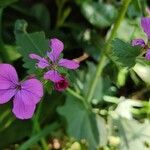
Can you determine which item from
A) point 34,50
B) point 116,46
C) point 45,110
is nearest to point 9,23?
point 45,110

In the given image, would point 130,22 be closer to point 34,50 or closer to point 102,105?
point 102,105

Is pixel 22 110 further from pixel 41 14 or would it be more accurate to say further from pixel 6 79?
pixel 41 14

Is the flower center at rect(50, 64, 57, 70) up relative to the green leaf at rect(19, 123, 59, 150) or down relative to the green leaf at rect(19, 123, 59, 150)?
up

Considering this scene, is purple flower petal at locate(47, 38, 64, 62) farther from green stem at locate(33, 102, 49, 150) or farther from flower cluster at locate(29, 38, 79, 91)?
green stem at locate(33, 102, 49, 150)

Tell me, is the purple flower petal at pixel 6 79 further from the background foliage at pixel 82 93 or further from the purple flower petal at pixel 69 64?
the background foliage at pixel 82 93

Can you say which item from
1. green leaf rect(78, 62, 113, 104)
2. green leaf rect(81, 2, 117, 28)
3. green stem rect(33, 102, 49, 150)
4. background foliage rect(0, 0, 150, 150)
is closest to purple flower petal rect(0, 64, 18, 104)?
background foliage rect(0, 0, 150, 150)

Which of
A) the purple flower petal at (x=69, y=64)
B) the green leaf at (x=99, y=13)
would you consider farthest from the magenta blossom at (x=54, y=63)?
the green leaf at (x=99, y=13)
